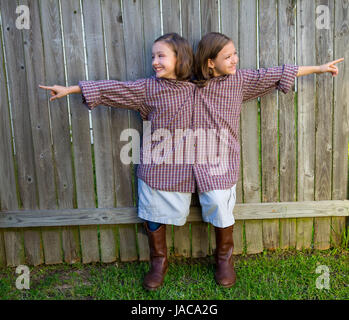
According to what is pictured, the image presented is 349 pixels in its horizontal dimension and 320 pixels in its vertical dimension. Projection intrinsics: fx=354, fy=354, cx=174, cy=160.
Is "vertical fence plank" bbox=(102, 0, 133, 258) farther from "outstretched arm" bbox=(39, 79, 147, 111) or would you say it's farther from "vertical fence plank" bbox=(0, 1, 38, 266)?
"vertical fence plank" bbox=(0, 1, 38, 266)

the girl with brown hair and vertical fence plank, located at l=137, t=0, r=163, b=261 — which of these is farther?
vertical fence plank, located at l=137, t=0, r=163, b=261

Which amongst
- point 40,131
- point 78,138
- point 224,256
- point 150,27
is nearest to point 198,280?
point 224,256

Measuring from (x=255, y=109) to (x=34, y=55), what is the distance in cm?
153

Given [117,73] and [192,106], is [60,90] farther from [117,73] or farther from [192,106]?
[192,106]

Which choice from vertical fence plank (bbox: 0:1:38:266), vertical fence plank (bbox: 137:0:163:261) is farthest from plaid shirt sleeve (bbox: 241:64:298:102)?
vertical fence plank (bbox: 0:1:38:266)

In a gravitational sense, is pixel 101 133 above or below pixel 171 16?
below

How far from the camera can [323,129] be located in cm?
247

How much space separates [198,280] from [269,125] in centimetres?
115

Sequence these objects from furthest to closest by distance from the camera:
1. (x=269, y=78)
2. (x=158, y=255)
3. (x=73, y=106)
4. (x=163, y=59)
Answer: (x=73, y=106) → (x=158, y=255) → (x=269, y=78) → (x=163, y=59)

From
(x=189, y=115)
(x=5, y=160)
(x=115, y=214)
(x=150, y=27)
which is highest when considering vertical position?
(x=150, y=27)

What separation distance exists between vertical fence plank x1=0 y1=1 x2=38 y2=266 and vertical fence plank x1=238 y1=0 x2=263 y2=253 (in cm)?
147

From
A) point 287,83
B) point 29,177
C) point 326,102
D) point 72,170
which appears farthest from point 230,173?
point 29,177

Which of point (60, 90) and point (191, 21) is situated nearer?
point (60, 90)

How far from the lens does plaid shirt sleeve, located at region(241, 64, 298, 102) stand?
7.21ft
